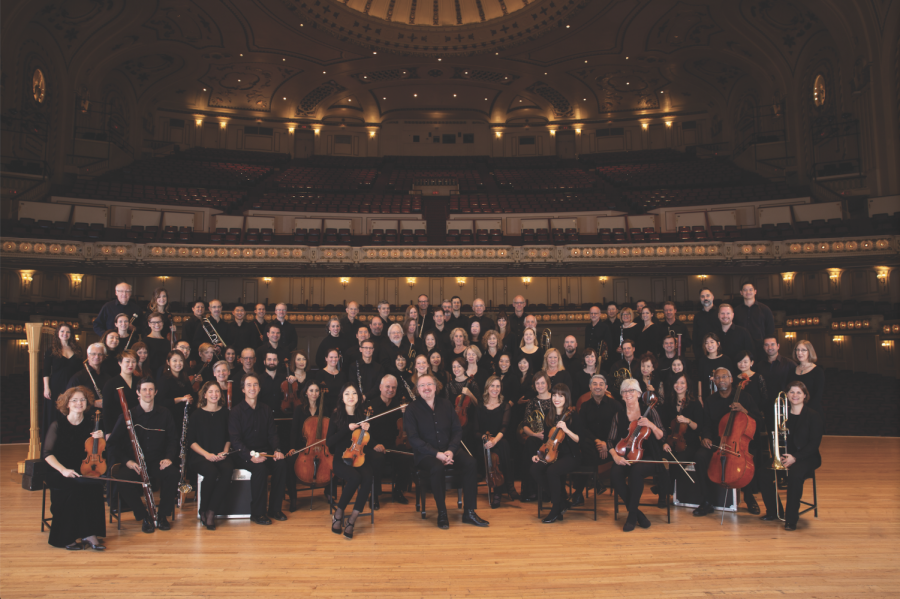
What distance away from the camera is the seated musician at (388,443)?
4.33m

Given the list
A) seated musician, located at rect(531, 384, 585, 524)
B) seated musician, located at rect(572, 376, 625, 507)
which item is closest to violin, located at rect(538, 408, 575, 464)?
seated musician, located at rect(531, 384, 585, 524)

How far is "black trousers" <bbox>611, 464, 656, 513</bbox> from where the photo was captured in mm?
3924

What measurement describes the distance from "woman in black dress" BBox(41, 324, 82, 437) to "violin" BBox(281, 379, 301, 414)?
1.63m

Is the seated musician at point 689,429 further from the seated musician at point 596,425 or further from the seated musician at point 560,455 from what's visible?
the seated musician at point 560,455

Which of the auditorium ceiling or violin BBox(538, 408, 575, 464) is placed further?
the auditorium ceiling

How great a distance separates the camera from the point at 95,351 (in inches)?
164

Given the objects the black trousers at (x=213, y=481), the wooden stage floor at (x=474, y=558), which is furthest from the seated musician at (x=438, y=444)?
the black trousers at (x=213, y=481)

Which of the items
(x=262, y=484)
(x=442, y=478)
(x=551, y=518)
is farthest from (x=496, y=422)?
(x=262, y=484)

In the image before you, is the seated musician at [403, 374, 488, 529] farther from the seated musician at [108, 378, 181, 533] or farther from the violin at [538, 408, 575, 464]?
the seated musician at [108, 378, 181, 533]

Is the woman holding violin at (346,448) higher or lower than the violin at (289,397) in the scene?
lower

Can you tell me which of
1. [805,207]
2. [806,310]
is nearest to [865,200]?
[805,207]

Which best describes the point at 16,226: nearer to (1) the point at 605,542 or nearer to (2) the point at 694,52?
(1) the point at 605,542

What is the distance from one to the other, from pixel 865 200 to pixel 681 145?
866cm

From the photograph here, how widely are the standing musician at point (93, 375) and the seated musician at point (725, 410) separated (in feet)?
14.4
